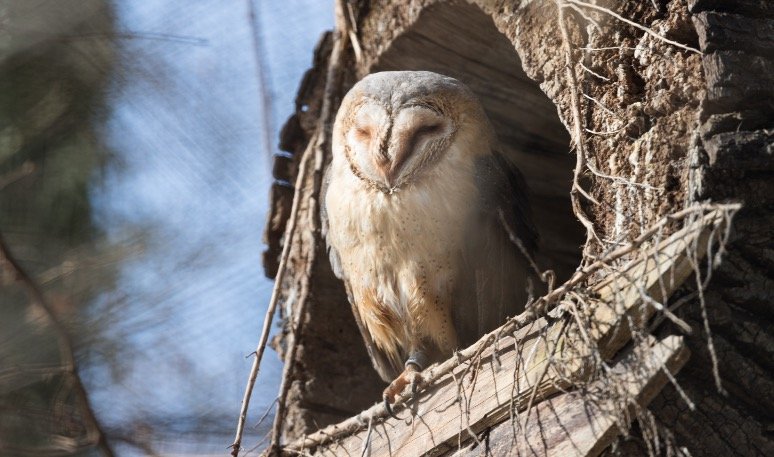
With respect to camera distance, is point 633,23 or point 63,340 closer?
point 633,23

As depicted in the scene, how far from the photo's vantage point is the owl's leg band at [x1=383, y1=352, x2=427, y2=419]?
2677 mm

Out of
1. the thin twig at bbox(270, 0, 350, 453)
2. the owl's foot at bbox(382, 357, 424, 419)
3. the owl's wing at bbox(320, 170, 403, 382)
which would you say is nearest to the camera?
the owl's foot at bbox(382, 357, 424, 419)

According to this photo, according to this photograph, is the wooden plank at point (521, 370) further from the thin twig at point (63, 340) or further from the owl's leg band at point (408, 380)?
the thin twig at point (63, 340)

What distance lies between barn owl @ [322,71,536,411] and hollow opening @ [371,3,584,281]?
330 millimetres

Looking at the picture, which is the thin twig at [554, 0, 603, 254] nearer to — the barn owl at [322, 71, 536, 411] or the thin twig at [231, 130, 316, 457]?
the barn owl at [322, 71, 536, 411]

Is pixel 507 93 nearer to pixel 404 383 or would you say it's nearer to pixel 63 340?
pixel 404 383

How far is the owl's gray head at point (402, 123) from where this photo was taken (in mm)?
3078

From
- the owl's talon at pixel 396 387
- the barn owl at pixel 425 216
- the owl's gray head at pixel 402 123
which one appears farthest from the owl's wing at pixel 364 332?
the owl's talon at pixel 396 387

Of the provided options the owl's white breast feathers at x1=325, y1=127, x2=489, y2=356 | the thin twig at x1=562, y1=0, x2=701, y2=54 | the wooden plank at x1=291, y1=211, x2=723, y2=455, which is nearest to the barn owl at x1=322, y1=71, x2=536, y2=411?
the owl's white breast feathers at x1=325, y1=127, x2=489, y2=356

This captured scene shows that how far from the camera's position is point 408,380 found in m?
2.87

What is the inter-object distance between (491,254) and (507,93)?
0.90 metres

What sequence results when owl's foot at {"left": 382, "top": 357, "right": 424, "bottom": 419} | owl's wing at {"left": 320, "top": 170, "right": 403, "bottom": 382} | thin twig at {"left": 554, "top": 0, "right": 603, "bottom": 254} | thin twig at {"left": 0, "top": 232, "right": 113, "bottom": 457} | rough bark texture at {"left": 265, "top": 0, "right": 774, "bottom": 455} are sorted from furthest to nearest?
owl's wing at {"left": 320, "top": 170, "right": 403, "bottom": 382} < thin twig at {"left": 0, "top": 232, "right": 113, "bottom": 457} < owl's foot at {"left": 382, "top": 357, "right": 424, "bottom": 419} < thin twig at {"left": 554, "top": 0, "right": 603, "bottom": 254} < rough bark texture at {"left": 265, "top": 0, "right": 774, "bottom": 455}

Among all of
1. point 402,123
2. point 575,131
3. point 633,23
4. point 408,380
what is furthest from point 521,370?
point 402,123

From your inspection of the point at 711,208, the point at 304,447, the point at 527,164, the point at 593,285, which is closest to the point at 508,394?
the point at 593,285
